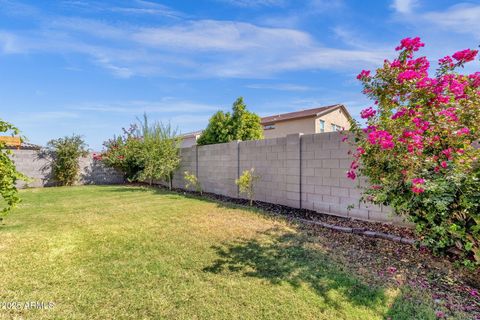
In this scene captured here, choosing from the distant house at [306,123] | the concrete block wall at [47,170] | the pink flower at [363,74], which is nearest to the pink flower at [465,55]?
the pink flower at [363,74]

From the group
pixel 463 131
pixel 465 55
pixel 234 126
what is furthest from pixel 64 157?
pixel 465 55

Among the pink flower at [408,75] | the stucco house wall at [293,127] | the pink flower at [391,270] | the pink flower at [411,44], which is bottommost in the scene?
the pink flower at [391,270]

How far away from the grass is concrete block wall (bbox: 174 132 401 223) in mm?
1637

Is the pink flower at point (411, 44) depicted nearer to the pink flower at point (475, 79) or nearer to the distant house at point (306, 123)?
the pink flower at point (475, 79)

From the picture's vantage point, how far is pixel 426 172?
10.3 feet

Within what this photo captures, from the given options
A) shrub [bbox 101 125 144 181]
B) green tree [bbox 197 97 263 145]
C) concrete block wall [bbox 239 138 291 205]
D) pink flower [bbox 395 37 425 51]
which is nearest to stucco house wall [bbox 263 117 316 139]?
green tree [bbox 197 97 263 145]

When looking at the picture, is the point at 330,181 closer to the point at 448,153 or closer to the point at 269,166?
the point at 269,166

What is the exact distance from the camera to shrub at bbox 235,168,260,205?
7.60 metres

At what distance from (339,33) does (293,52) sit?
1869 mm

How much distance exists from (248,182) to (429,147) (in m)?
4.98

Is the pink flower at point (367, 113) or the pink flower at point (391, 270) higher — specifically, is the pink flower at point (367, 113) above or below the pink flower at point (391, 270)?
above

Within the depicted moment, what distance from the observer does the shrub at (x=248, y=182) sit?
24.9 ft

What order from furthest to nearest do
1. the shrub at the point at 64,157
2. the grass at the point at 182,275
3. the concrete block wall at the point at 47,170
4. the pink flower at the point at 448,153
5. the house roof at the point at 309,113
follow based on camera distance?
the house roof at the point at 309,113 → the shrub at the point at 64,157 → the concrete block wall at the point at 47,170 → the pink flower at the point at 448,153 → the grass at the point at 182,275

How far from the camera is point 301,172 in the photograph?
673 cm
